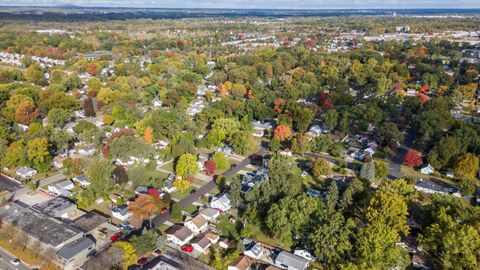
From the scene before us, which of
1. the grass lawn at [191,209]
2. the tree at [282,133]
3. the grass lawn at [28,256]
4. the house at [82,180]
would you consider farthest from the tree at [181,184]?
the tree at [282,133]

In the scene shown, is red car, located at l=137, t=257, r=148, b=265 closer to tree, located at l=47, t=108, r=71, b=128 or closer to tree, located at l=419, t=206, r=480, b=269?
tree, located at l=419, t=206, r=480, b=269

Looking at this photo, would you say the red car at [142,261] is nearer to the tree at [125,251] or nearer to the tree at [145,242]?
the tree at [145,242]

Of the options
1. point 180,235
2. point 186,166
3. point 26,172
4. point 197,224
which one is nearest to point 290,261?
point 197,224

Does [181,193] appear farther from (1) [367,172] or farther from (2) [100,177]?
(1) [367,172]

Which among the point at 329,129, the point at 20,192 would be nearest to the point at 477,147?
the point at 329,129

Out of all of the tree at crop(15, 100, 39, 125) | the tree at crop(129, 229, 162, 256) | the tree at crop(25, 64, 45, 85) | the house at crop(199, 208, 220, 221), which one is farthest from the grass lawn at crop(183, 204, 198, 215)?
the tree at crop(25, 64, 45, 85)

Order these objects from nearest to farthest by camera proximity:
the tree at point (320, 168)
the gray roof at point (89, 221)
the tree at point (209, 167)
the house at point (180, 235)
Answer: the house at point (180, 235)
the gray roof at point (89, 221)
the tree at point (320, 168)
the tree at point (209, 167)
